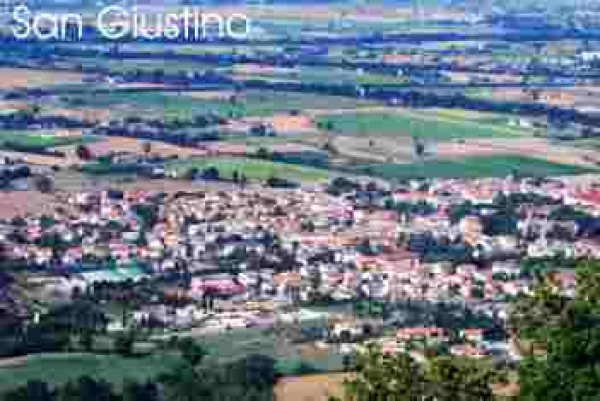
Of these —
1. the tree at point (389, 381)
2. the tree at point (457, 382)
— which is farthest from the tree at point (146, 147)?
the tree at point (457, 382)

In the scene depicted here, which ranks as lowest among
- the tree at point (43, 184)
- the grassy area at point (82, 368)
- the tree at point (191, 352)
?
the tree at point (43, 184)

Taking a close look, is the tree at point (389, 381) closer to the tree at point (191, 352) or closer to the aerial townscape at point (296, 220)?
the aerial townscape at point (296, 220)

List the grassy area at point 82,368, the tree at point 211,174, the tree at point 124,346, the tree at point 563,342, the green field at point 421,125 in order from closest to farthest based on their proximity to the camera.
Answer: the tree at point 563,342 < the grassy area at point 82,368 < the tree at point 124,346 < the tree at point 211,174 < the green field at point 421,125

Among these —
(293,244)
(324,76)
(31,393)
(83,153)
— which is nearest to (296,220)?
(293,244)

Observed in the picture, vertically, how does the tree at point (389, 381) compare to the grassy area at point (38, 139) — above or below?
above

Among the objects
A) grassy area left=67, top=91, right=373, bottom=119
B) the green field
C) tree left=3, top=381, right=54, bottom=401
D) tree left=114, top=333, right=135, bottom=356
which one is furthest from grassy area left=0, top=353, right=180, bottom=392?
grassy area left=67, top=91, right=373, bottom=119

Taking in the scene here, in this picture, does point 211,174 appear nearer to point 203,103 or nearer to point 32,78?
point 203,103

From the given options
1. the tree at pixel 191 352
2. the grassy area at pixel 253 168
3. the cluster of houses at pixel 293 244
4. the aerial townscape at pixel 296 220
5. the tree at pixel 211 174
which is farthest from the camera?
the grassy area at pixel 253 168
